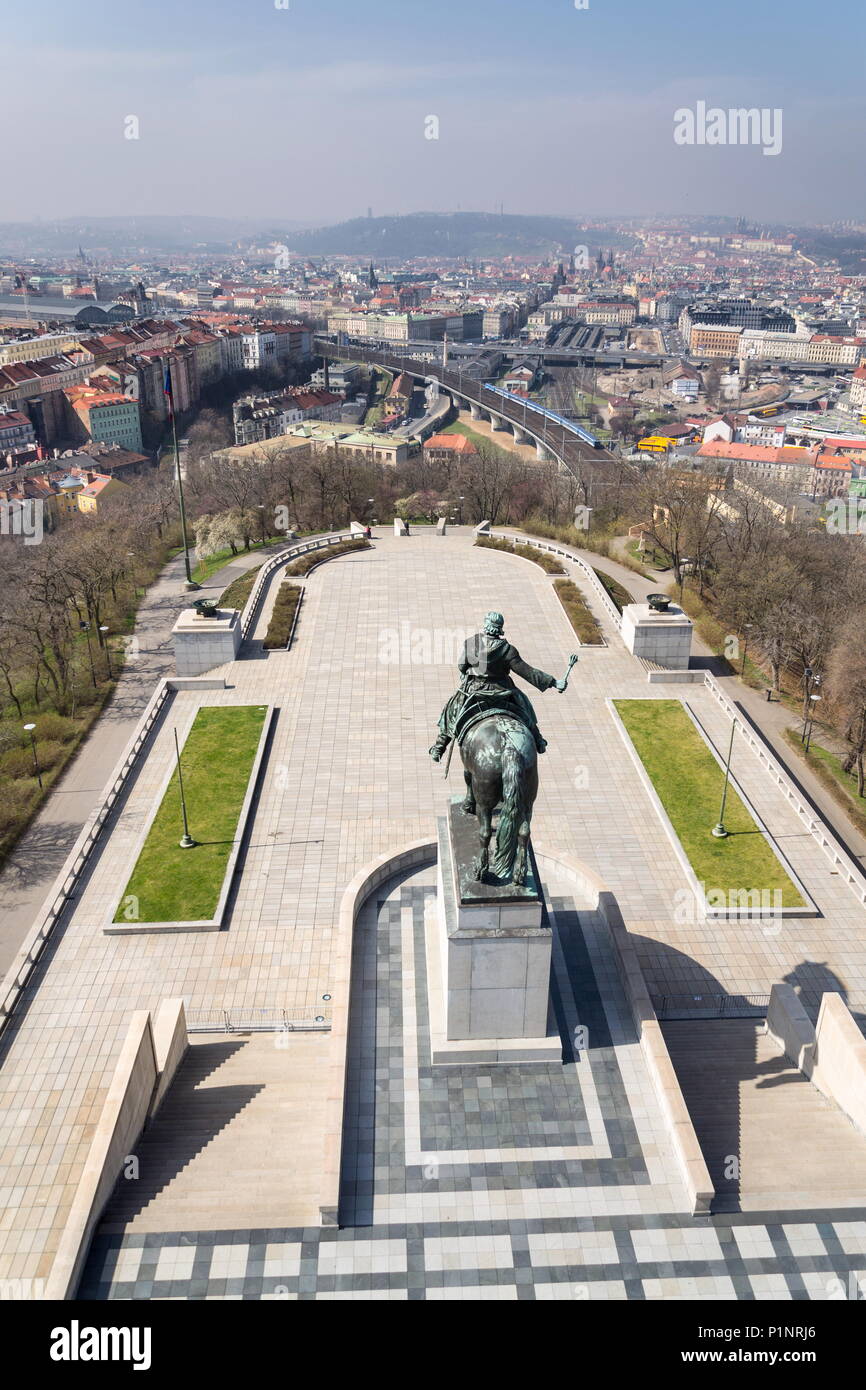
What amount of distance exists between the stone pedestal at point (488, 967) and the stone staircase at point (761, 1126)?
11.1 ft

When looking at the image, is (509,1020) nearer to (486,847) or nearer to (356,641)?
(486,847)

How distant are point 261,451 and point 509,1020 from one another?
8234 cm

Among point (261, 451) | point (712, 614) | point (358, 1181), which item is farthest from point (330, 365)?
point (358, 1181)

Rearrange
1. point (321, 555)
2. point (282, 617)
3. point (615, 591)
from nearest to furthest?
point (282, 617) < point (615, 591) < point (321, 555)

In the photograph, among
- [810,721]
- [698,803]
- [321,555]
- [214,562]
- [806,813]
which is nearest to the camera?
[806,813]

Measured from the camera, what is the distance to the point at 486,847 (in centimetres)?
1798

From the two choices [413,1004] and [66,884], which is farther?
[66,884]

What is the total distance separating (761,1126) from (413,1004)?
23.8 feet

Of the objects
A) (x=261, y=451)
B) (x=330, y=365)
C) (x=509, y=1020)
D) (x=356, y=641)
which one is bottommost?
(x=509, y=1020)

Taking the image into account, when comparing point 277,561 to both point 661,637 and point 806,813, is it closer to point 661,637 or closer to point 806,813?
point 661,637

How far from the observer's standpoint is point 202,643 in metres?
39.7

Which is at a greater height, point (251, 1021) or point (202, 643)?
point (202, 643)

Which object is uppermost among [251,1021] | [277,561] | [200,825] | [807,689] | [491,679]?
[491,679]

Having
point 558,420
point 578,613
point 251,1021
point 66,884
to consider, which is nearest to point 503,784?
point 251,1021
